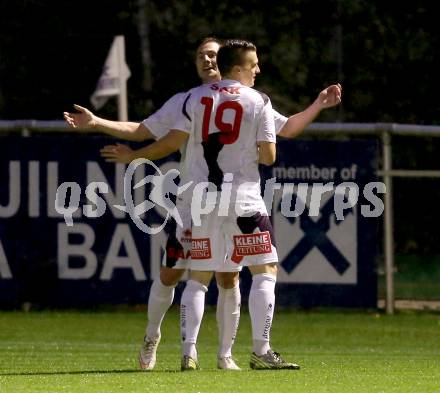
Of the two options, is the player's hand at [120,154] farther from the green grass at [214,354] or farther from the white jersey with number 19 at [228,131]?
the green grass at [214,354]

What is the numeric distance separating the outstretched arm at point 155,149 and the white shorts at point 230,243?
0.47 meters

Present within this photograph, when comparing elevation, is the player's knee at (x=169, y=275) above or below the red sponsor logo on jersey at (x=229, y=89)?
below

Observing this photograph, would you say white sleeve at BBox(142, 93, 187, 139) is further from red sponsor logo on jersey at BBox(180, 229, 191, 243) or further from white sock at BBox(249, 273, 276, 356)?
white sock at BBox(249, 273, 276, 356)

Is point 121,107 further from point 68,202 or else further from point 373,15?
point 373,15

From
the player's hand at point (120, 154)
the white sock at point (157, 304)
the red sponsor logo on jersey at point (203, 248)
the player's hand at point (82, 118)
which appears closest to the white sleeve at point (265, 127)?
the red sponsor logo on jersey at point (203, 248)

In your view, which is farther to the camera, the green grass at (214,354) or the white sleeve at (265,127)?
the white sleeve at (265,127)

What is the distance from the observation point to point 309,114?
411 inches

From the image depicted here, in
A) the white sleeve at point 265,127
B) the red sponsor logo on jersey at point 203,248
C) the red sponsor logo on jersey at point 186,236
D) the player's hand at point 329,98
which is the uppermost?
the player's hand at point 329,98

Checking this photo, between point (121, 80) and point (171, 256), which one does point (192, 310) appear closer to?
point (171, 256)

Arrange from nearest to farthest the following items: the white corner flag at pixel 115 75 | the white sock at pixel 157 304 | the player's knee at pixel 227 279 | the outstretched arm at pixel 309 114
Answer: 1. the player's knee at pixel 227 279
2. the outstretched arm at pixel 309 114
3. the white sock at pixel 157 304
4. the white corner flag at pixel 115 75

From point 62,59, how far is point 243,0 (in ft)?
12.5

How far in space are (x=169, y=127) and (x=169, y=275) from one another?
92 cm

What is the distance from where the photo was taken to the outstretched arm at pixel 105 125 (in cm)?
1039

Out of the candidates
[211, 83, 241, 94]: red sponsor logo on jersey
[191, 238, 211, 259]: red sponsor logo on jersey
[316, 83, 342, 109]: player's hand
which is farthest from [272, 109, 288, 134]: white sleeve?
[191, 238, 211, 259]: red sponsor logo on jersey
